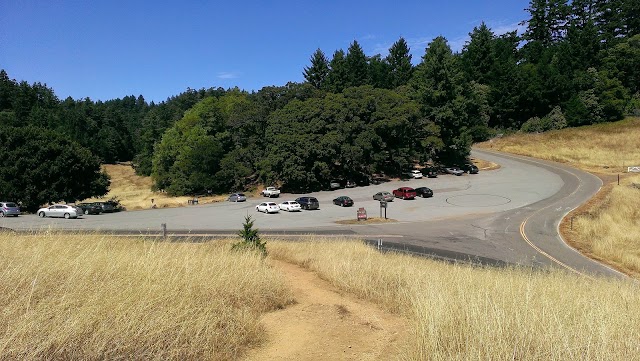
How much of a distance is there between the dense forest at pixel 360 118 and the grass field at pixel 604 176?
6.21m

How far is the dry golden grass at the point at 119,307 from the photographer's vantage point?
4.34m

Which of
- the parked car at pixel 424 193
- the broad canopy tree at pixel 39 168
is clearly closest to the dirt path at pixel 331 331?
the parked car at pixel 424 193

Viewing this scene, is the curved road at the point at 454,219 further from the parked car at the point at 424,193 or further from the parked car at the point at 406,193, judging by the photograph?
the parked car at the point at 406,193

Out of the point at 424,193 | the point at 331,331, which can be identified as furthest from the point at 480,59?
the point at 331,331

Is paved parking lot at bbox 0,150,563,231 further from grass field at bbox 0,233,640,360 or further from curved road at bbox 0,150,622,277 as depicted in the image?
grass field at bbox 0,233,640,360

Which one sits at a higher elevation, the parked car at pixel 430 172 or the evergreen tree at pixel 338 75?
the evergreen tree at pixel 338 75

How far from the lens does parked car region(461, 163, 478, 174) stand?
2962 inches

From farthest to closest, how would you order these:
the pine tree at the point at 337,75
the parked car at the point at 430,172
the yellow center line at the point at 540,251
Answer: the pine tree at the point at 337,75 → the parked car at the point at 430,172 → the yellow center line at the point at 540,251

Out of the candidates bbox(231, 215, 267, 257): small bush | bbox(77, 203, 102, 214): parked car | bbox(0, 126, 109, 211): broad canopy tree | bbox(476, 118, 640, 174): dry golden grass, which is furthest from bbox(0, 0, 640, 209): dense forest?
bbox(231, 215, 267, 257): small bush

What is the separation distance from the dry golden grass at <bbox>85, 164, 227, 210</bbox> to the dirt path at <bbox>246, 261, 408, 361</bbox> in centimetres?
6248

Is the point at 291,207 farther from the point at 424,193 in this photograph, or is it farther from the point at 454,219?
the point at 454,219

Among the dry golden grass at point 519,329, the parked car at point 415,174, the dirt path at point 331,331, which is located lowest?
the parked car at point 415,174

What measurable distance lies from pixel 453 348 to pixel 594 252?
1195 inches

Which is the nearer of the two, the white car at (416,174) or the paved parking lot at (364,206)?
the paved parking lot at (364,206)
